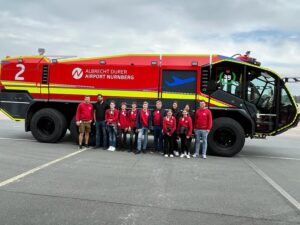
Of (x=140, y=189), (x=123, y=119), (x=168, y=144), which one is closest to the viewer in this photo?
(x=140, y=189)

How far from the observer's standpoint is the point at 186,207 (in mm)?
5344

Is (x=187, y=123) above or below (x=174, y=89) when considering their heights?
below

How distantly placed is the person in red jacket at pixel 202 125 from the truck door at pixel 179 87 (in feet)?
1.62

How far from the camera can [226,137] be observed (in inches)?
407

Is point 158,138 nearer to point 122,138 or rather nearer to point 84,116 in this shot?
point 122,138

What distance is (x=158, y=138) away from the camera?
Result: 10500 millimetres

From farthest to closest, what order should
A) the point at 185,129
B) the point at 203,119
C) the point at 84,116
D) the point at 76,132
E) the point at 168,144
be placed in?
the point at 76,132
the point at 84,116
the point at 168,144
the point at 185,129
the point at 203,119

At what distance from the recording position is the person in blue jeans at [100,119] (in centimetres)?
1054

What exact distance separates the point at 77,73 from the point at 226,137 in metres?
4.71

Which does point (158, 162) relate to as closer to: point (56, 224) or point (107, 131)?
point (107, 131)

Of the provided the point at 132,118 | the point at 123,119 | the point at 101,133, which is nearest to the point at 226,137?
the point at 132,118

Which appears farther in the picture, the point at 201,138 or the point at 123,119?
the point at 123,119

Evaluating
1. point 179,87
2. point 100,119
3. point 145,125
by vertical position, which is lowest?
point 145,125

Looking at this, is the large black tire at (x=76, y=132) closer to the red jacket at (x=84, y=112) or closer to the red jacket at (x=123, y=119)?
the red jacket at (x=84, y=112)
